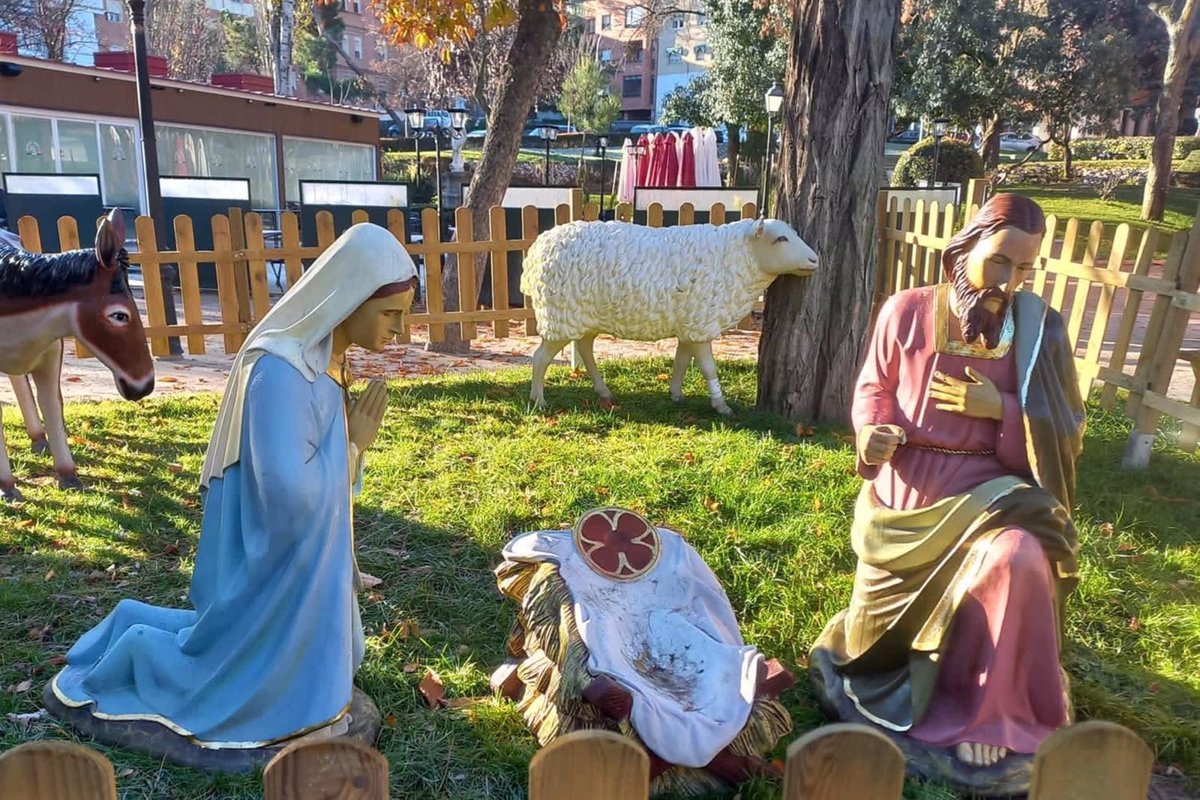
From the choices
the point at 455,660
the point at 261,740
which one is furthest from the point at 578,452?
the point at 261,740

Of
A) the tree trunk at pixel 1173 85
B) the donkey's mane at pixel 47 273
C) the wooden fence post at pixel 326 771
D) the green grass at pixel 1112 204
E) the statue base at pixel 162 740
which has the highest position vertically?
the tree trunk at pixel 1173 85

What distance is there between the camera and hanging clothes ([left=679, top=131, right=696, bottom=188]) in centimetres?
1672

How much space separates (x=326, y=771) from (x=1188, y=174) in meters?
32.1

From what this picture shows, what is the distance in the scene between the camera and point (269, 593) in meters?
2.43

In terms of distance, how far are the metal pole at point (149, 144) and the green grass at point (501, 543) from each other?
1871 millimetres

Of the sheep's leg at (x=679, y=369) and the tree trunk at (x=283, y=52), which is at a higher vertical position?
the tree trunk at (x=283, y=52)

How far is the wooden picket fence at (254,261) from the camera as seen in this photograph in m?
8.06

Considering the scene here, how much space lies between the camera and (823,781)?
1.37 m

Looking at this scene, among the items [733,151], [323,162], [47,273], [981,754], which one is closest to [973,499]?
[981,754]

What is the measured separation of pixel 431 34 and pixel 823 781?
30.4 ft

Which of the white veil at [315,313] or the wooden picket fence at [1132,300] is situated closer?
the white veil at [315,313]

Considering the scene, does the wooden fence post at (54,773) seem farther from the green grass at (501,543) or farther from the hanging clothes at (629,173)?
the hanging clothes at (629,173)

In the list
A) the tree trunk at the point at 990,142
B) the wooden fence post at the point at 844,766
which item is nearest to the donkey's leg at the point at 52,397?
the wooden fence post at the point at 844,766

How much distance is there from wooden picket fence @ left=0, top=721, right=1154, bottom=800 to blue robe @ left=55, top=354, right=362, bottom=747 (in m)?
1.08
